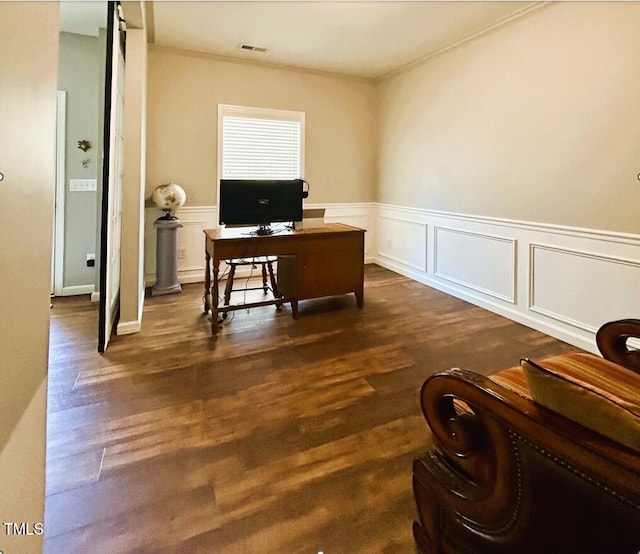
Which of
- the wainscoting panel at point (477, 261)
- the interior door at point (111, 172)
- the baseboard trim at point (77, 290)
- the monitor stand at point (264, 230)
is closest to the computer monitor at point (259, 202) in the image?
the monitor stand at point (264, 230)

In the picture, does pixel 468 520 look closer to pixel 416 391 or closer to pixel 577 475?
pixel 577 475

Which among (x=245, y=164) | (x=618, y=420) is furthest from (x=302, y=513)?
(x=245, y=164)

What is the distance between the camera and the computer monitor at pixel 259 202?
11.0 ft

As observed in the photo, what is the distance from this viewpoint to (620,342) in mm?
1684

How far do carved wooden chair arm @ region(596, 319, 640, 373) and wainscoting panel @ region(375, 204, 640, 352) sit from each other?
130cm

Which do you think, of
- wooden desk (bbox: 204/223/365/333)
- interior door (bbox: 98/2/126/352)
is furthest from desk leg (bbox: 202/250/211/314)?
interior door (bbox: 98/2/126/352)

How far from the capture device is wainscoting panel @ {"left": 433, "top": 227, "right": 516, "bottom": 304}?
12.0ft

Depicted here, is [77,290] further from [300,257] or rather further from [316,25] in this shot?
[316,25]

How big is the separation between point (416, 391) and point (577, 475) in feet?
5.03

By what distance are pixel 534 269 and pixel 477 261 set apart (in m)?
0.69

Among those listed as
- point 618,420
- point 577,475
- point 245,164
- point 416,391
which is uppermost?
point 245,164

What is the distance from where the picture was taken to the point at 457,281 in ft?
14.1

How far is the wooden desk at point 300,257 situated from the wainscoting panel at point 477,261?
1.18m

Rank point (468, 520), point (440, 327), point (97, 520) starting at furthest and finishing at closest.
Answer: point (440, 327) → point (97, 520) → point (468, 520)
